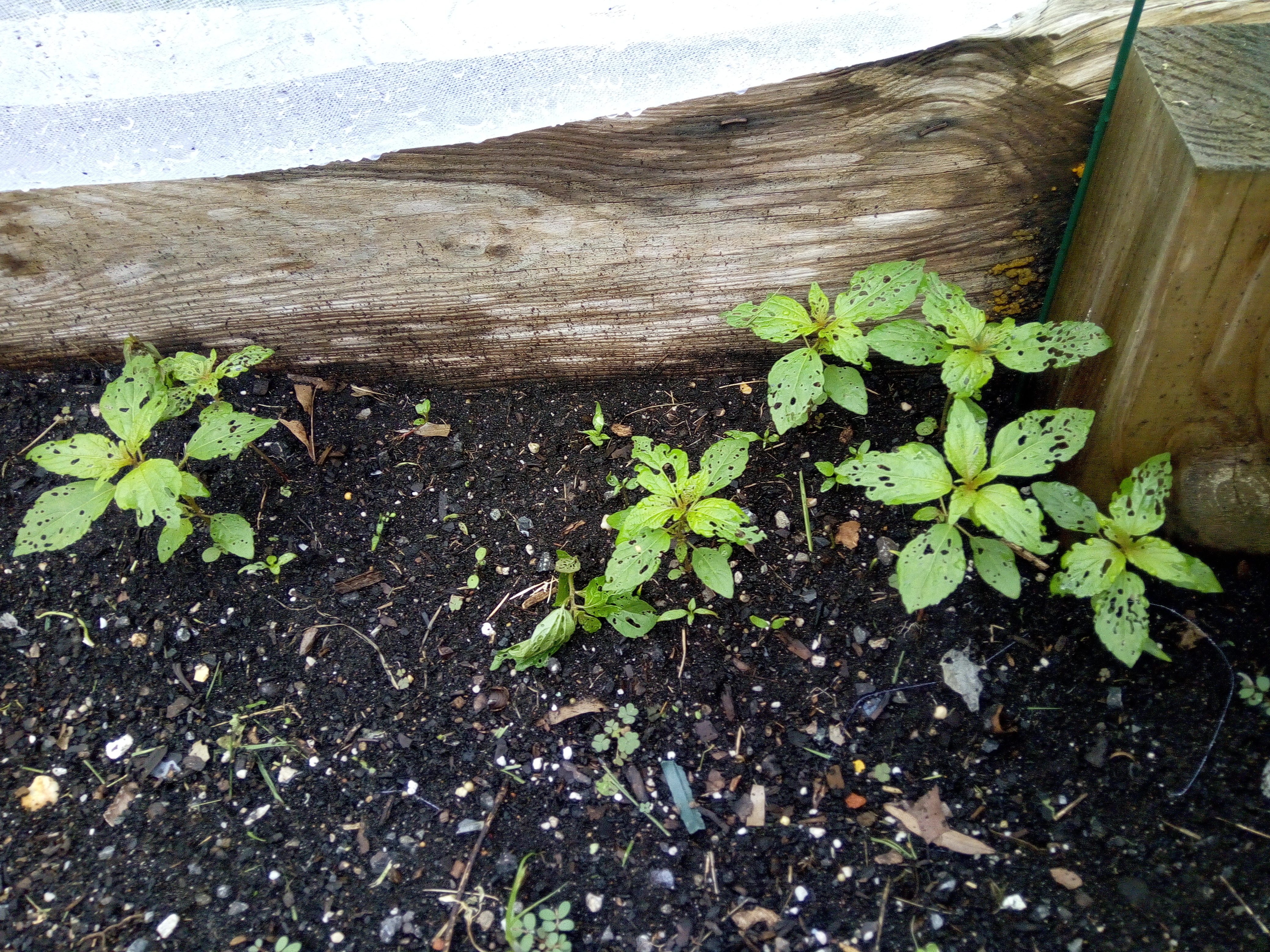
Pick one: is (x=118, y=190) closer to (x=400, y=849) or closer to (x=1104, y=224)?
(x=400, y=849)

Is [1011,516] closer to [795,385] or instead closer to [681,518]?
[795,385]

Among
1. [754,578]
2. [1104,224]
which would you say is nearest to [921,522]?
[754,578]

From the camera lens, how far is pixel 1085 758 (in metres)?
1.57

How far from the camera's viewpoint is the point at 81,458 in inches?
67.5

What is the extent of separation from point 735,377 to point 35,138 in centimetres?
162

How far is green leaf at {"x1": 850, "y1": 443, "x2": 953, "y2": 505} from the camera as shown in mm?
1493

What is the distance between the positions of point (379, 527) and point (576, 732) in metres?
0.70

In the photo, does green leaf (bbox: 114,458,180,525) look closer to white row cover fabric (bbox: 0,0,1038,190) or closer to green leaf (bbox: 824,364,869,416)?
white row cover fabric (bbox: 0,0,1038,190)

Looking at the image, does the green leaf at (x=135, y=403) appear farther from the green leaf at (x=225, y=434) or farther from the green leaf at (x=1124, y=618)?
the green leaf at (x=1124, y=618)

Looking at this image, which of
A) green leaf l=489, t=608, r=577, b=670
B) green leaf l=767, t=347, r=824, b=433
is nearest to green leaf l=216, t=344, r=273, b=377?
green leaf l=489, t=608, r=577, b=670

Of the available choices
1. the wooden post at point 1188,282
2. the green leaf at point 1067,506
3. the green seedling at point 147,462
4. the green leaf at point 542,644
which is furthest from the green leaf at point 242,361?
the wooden post at point 1188,282

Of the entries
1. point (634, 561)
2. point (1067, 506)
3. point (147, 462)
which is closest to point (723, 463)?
point (634, 561)

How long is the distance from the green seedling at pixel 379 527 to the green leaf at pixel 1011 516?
132cm

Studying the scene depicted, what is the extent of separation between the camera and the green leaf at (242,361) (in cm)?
186
